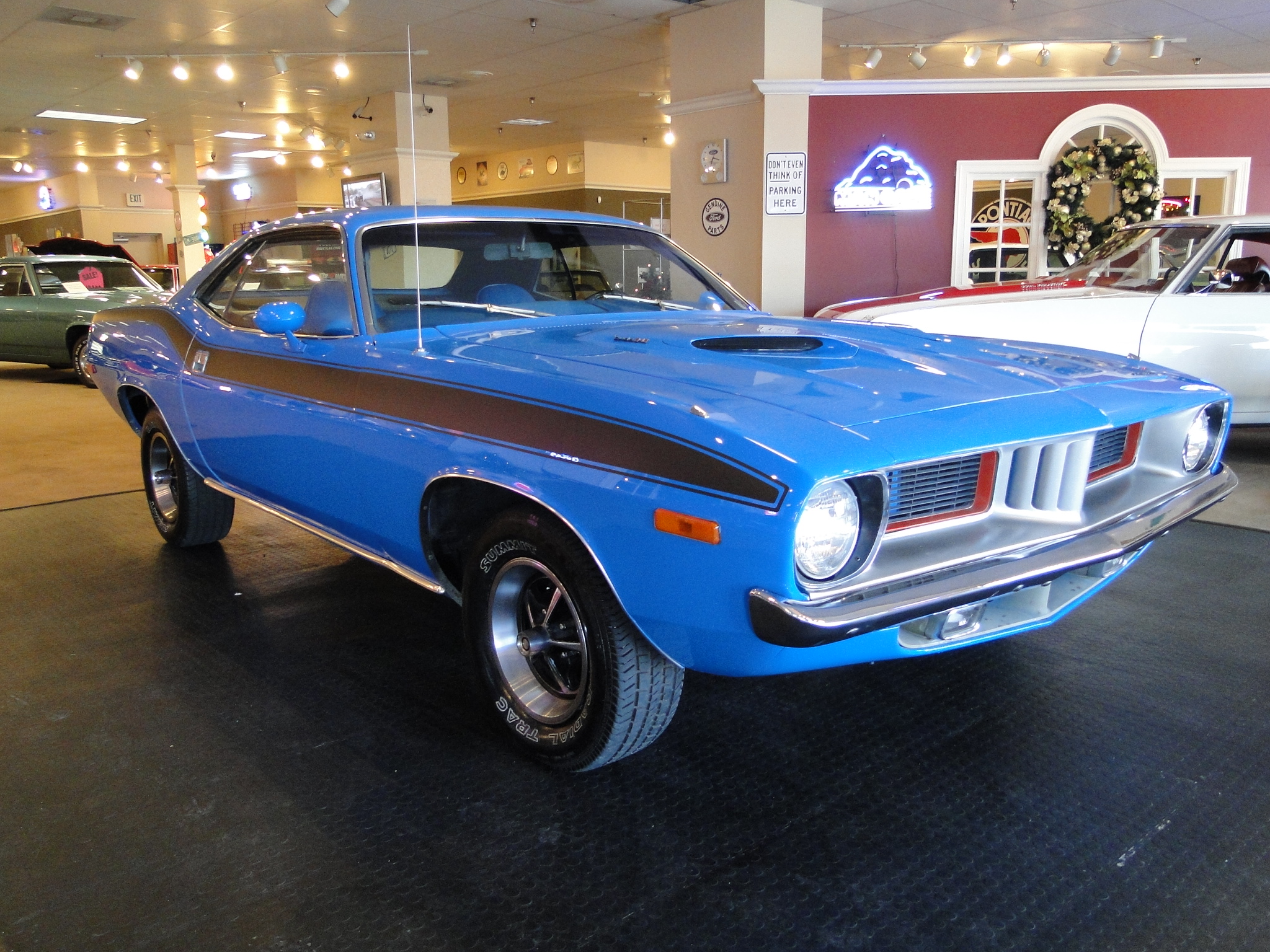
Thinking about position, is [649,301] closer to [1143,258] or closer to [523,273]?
[523,273]

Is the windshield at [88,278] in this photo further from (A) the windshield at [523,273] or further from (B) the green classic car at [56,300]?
(A) the windshield at [523,273]

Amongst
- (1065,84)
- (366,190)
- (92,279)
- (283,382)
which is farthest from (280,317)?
(366,190)

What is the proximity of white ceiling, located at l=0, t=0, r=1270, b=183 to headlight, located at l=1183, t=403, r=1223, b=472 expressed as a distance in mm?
6794

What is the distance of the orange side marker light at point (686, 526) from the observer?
1.67 m

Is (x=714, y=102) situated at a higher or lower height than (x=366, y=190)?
higher

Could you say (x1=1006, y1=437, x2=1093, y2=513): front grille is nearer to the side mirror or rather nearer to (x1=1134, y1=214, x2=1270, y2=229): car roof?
the side mirror

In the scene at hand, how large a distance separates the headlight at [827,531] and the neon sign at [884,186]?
7.52 metres

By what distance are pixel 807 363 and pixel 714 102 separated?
6943mm

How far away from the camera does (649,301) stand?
10.5 ft

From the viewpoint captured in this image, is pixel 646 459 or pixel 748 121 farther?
pixel 748 121

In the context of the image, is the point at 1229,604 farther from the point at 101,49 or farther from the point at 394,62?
the point at 101,49

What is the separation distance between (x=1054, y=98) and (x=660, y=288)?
748 cm

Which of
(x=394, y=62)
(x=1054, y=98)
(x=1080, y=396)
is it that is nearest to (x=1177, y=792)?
(x=1080, y=396)

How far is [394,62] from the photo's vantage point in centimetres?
1058
